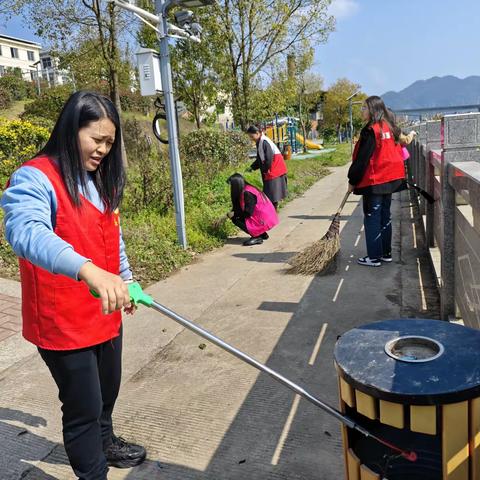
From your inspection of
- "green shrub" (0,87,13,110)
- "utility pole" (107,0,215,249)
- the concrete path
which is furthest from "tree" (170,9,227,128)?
"green shrub" (0,87,13,110)

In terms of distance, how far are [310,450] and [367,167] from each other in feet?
11.2

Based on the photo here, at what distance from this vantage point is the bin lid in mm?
1376

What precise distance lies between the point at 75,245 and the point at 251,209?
5132 mm

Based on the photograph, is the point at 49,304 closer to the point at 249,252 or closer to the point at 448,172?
the point at 448,172

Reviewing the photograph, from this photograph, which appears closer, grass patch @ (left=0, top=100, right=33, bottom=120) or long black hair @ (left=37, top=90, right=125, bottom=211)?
long black hair @ (left=37, top=90, right=125, bottom=211)

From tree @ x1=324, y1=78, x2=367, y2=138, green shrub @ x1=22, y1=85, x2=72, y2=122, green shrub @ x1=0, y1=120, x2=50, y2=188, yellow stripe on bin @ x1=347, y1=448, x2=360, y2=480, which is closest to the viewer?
yellow stripe on bin @ x1=347, y1=448, x2=360, y2=480

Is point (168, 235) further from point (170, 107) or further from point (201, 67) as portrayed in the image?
point (201, 67)

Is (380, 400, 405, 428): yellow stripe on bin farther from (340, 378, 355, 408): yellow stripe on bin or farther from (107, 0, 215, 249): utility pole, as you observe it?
(107, 0, 215, 249): utility pole

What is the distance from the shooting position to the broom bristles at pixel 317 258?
17.6 ft

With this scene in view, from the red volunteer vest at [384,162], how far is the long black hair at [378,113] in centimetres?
5

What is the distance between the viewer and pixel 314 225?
794 centimetres

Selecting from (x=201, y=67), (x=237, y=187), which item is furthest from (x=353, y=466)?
(x=201, y=67)

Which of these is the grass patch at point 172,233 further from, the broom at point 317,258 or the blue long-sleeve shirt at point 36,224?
the blue long-sleeve shirt at point 36,224

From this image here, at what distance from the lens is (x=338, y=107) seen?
42562mm
